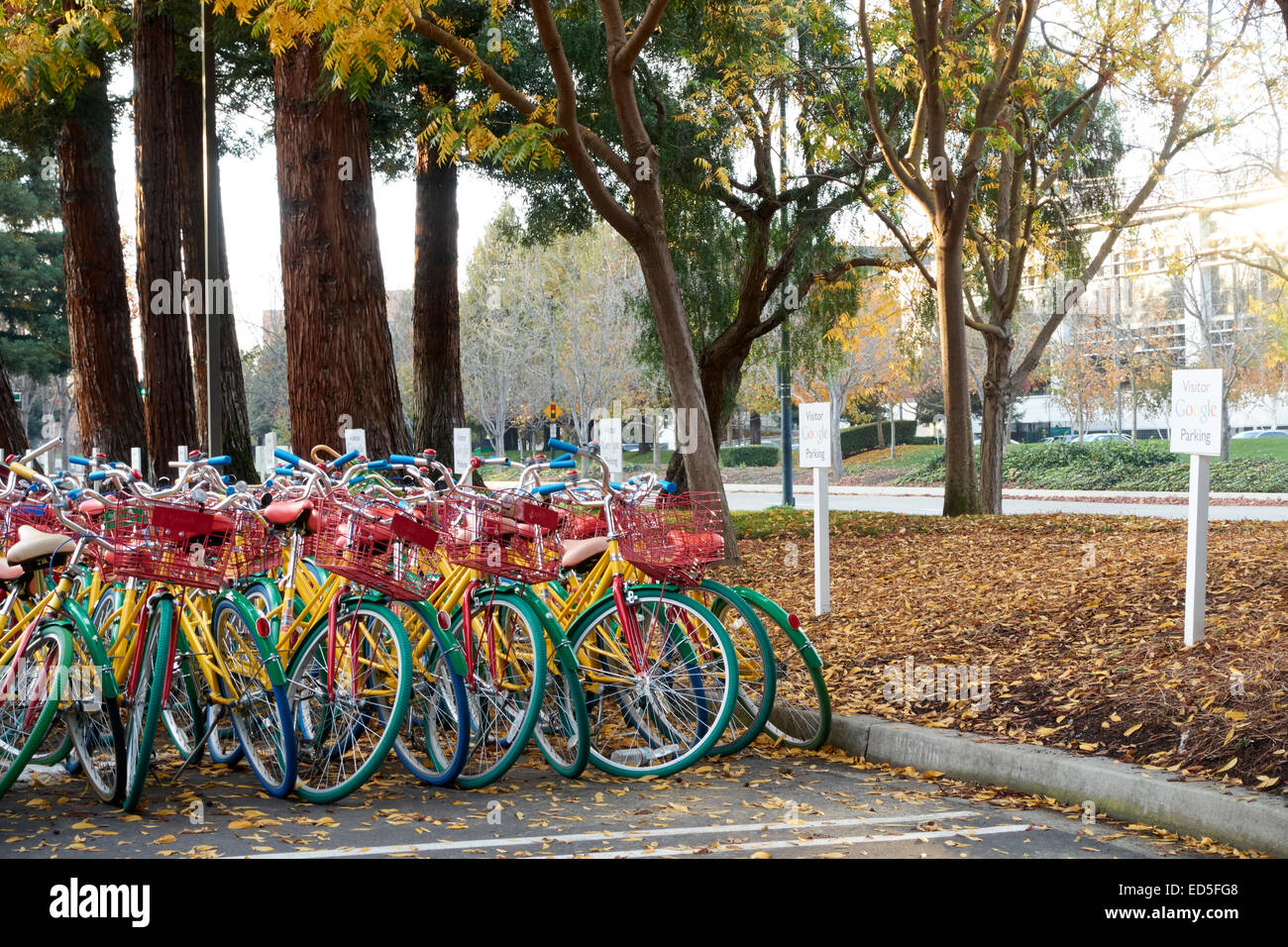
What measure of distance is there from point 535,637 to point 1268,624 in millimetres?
4199

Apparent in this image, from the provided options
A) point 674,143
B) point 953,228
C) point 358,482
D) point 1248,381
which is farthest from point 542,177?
point 1248,381

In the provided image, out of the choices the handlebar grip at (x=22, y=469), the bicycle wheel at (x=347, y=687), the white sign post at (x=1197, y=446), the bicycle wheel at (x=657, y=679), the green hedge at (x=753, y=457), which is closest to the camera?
the handlebar grip at (x=22, y=469)

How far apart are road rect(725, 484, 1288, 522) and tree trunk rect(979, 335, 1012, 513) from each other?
0.84 meters

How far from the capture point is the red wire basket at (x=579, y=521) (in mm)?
6020

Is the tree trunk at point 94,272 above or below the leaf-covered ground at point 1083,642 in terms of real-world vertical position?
above

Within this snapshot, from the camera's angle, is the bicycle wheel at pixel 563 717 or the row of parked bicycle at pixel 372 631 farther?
the bicycle wheel at pixel 563 717

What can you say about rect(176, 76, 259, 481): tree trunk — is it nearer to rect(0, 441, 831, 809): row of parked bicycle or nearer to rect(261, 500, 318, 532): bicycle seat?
rect(0, 441, 831, 809): row of parked bicycle

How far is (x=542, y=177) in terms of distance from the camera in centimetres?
1878

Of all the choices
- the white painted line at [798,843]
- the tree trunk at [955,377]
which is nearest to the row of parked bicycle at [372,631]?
the white painted line at [798,843]

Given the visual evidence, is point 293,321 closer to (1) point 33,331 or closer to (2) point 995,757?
(2) point 995,757

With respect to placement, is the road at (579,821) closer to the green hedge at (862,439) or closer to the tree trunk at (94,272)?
the tree trunk at (94,272)

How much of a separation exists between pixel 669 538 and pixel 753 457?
154 feet

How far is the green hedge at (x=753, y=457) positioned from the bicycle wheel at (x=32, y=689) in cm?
4717

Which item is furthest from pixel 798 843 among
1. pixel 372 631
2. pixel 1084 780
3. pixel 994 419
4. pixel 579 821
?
pixel 994 419
